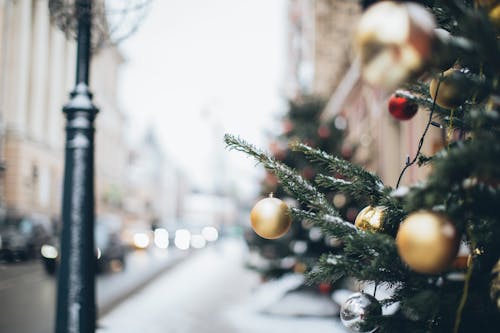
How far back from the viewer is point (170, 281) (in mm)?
15023

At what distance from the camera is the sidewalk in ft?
25.3

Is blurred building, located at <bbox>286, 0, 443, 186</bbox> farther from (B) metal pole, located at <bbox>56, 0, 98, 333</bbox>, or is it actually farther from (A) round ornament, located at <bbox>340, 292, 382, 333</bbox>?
(B) metal pole, located at <bbox>56, 0, 98, 333</bbox>

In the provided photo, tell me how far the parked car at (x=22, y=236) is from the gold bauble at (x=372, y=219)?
591 inches

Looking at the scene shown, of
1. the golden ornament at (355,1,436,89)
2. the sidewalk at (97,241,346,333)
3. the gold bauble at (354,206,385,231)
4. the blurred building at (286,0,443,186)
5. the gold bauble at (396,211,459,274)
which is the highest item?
the blurred building at (286,0,443,186)

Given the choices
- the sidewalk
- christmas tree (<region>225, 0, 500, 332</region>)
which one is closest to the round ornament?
christmas tree (<region>225, 0, 500, 332</region>)

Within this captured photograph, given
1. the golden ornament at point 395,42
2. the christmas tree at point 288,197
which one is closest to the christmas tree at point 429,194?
the golden ornament at point 395,42

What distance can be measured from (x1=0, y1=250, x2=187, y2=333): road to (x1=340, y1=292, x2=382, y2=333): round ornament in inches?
245

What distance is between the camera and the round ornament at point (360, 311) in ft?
6.75

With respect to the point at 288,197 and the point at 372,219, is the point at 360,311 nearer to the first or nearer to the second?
the point at 372,219

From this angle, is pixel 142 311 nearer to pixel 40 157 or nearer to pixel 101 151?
pixel 40 157

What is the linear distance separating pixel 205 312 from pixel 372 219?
7.85m

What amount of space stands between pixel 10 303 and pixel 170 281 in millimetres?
5265

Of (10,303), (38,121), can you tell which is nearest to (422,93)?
(10,303)

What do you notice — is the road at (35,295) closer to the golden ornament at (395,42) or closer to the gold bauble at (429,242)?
the gold bauble at (429,242)
